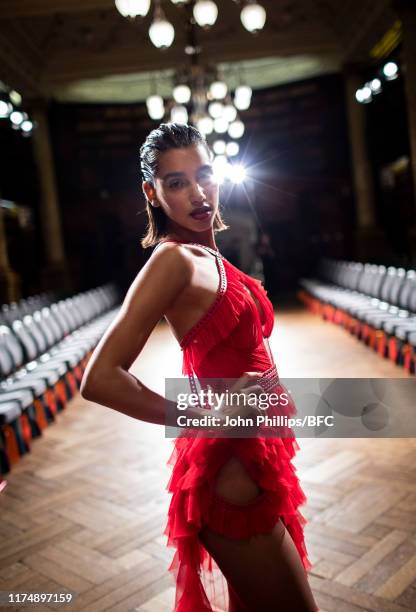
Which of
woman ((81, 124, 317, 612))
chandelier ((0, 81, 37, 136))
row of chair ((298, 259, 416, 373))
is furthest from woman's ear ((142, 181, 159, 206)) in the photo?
chandelier ((0, 81, 37, 136))

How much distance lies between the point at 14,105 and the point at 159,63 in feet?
11.4

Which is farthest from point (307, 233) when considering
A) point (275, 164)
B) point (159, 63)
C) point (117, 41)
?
point (117, 41)

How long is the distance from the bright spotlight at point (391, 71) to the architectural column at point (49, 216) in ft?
26.3

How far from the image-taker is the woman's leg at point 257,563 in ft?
3.61

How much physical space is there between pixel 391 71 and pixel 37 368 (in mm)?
10279

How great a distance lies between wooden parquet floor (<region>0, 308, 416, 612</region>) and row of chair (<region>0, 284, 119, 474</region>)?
189 mm

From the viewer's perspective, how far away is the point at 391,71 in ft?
38.9

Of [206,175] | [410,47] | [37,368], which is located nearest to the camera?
[206,175]

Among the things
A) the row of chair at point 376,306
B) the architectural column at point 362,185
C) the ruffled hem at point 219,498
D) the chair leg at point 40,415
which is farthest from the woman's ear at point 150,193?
the architectural column at point 362,185

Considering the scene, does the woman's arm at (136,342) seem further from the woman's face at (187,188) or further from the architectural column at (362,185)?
the architectural column at (362,185)

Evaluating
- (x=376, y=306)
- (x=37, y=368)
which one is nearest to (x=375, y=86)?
(x=376, y=306)

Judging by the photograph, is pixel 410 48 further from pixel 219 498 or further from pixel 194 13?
pixel 219 498

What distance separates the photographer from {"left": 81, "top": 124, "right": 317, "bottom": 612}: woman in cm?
106

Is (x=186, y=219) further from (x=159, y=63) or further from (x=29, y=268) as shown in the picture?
(x=29, y=268)
